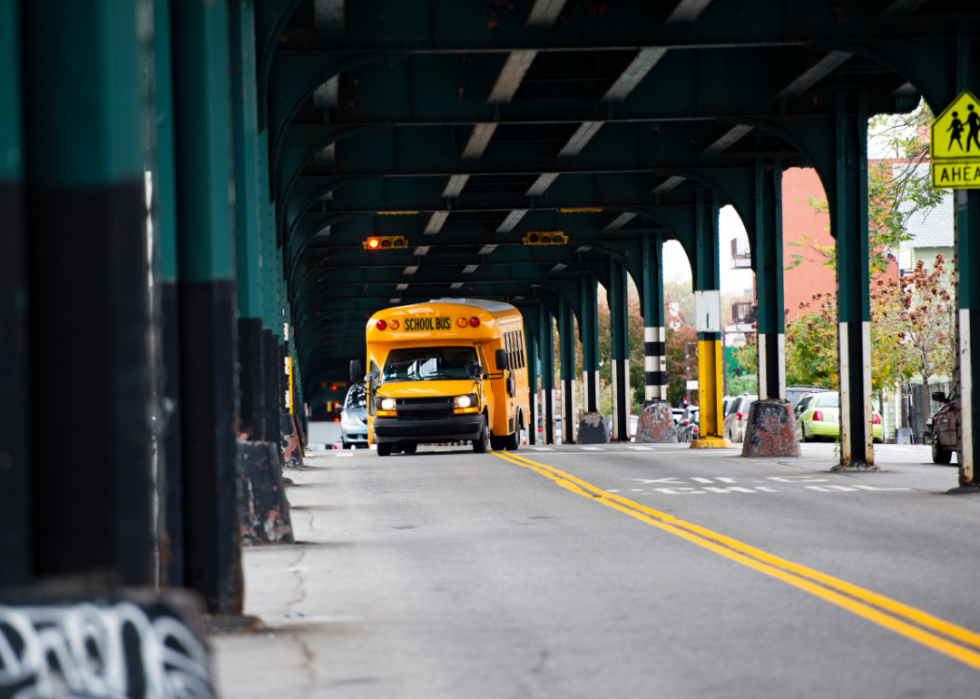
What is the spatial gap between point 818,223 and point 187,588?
93610 millimetres

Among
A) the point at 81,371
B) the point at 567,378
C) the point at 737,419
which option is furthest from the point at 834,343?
the point at 81,371

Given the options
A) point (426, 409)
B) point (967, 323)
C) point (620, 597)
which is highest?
point (967, 323)

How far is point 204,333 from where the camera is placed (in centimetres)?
782

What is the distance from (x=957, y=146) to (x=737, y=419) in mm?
28320

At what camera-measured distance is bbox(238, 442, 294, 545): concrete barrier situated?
11516 mm

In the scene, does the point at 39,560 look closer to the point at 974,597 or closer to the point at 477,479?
the point at 974,597

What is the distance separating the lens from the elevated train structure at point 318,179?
177 inches

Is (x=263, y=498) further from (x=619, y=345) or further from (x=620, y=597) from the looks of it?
(x=619, y=345)

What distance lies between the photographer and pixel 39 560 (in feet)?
14.7

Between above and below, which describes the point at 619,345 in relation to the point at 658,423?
above

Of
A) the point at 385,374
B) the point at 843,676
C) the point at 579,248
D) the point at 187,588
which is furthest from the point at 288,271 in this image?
the point at 843,676

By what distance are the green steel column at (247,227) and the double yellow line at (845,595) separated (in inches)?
162

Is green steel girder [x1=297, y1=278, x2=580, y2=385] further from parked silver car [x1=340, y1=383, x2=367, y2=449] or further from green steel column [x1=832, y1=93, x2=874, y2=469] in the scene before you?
green steel column [x1=832, y1=93, x2=874, y2=469]

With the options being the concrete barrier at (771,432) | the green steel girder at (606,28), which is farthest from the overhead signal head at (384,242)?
the green steel girder at (606,28)
